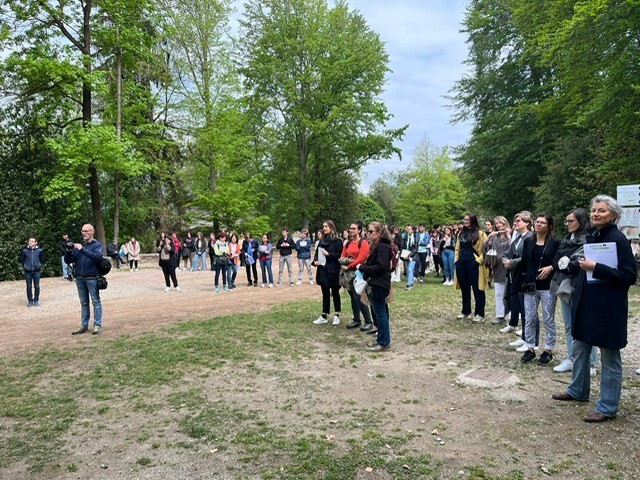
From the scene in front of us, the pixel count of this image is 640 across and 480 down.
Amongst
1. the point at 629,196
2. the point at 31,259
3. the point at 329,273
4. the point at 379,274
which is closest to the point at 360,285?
the point at 379,274

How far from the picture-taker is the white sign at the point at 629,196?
11.5 metres

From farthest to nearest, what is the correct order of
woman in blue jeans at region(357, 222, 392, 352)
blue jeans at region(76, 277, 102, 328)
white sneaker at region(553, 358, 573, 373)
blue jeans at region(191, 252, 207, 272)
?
blue jeans at region(191, 252, 207, 272)
blue jeans at region(76, 277, 102, 328)
woman in blue jeans at region(357, 222, 392, 352)
white sneaker at region(553, 358, 573, 373)

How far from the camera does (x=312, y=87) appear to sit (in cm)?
3309

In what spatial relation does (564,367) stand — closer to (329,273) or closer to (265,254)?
(329,273)

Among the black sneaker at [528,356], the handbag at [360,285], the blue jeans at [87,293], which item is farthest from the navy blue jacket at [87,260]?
the black sneaker at [528,356]

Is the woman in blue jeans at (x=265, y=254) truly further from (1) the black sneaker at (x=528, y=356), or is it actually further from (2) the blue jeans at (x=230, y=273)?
(1) the black sneaker at (x=528, y=356)

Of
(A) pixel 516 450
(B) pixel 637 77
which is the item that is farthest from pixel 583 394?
(B) pixel 637 77

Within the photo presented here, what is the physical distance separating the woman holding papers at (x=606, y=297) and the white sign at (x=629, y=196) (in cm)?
920

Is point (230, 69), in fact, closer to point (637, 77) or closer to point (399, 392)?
point (637, 77)

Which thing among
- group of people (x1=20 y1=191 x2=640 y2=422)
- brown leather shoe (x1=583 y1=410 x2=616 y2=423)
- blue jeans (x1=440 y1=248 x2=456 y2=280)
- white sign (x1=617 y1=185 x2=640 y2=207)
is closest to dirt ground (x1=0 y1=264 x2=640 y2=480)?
brown leather shoe (x1=583 y1=410 x2=616 y2=423)

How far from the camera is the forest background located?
17891 millimetres

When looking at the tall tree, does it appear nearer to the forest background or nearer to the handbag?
the forest background

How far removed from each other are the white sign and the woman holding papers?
30.2 feet

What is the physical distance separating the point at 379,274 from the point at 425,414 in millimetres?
2403
